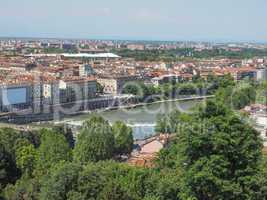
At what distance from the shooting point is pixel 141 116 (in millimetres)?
14977

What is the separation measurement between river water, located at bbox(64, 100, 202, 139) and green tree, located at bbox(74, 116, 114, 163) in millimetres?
2806

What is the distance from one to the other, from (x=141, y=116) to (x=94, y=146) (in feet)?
23.7

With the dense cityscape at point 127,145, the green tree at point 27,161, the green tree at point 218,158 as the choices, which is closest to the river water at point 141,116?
the dense cityscape at point 127,145

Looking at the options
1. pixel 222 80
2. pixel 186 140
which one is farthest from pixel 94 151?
pixel 222 80

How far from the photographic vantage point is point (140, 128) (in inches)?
480

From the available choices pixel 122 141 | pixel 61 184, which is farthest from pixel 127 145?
pixel 61 184

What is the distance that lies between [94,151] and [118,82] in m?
13.0

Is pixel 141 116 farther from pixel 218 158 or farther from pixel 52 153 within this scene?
pixel 218 158

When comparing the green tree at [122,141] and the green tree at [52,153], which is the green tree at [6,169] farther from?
the green tree at [122,141]

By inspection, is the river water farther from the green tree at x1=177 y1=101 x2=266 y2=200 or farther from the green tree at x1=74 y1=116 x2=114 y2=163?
the green tree at x1=177 y1=101 x2=266 y2=200

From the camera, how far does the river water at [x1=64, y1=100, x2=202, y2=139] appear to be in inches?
475

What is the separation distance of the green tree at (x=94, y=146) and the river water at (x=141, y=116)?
281cm

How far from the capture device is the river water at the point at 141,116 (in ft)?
39.5

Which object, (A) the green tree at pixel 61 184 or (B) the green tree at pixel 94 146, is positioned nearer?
(A) the green tree at pixel 61 184
